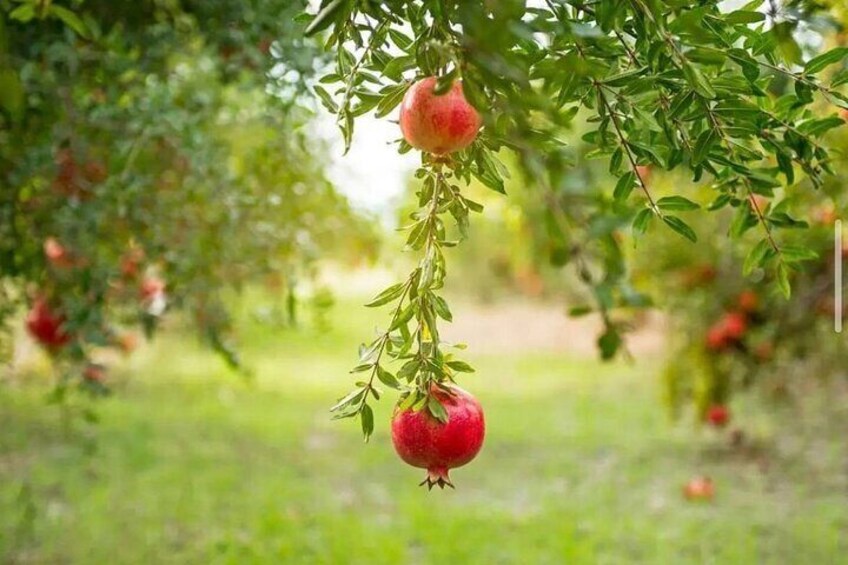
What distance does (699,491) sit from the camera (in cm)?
412

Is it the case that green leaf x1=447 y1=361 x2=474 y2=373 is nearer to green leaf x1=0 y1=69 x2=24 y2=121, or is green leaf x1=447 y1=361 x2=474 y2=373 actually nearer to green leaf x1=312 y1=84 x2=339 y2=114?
green leaf x1=312 y1=84 x2=339 y2=114

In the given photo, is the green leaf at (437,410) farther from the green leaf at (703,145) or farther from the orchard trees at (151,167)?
the orchard trees at (151,167)

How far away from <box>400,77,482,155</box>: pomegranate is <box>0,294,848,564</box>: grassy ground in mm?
2255

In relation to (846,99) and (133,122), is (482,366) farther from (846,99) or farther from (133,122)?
(846,99)

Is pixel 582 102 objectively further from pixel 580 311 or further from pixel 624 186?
pixel 580 311

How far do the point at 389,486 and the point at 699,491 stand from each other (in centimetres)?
131

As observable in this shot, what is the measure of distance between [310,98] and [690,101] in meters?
1.07

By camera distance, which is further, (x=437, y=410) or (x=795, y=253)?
(x=795, y=253)

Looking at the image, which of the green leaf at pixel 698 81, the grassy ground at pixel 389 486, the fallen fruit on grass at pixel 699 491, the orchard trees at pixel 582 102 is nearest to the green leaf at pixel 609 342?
the orchard trees at pixel 582 102


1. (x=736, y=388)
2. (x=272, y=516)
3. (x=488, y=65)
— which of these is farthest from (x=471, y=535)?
(x=488, y=65)

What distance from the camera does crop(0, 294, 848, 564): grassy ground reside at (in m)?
3.35

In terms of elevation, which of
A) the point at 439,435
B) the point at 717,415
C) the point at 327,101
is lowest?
the point at 439,435

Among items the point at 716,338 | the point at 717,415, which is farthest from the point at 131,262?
the point at 717,415

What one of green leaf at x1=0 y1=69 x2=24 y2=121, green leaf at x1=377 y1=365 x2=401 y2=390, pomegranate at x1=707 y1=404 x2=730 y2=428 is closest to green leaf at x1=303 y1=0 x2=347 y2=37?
green leaf at x1=0 y1=69 x2=24 y2=121
